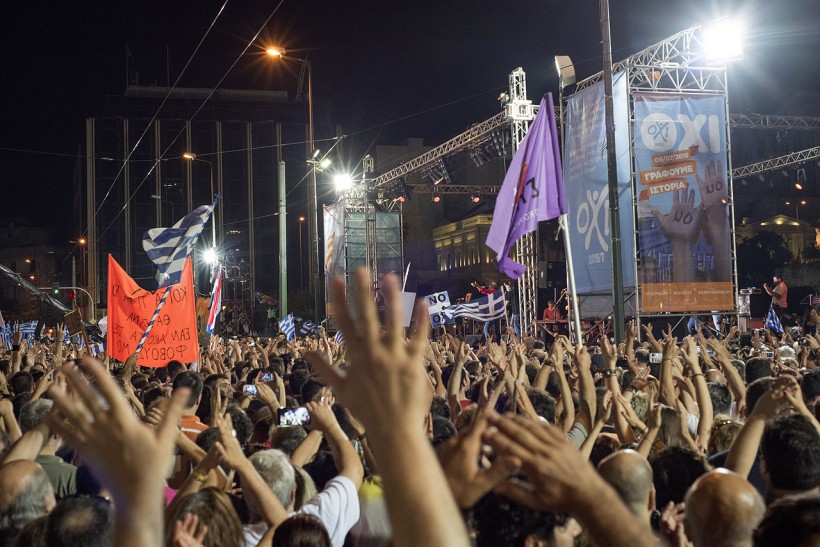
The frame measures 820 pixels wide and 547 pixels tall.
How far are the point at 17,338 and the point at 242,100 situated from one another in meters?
67.2

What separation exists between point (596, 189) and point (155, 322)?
11.6 meters

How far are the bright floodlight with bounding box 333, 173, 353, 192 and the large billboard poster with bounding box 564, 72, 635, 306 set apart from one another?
14615 millimetres

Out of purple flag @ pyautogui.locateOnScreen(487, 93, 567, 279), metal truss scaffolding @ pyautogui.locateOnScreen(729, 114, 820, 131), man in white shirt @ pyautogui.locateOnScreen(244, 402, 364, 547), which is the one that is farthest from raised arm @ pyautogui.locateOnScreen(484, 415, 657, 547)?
metal truss scaffolding @ pyautogui.locateOnScreen(729, 114, 820, 131)

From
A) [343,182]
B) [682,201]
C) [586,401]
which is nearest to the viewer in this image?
[586,401]

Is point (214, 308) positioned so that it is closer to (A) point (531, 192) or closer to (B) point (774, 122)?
(A) point (531, 192)

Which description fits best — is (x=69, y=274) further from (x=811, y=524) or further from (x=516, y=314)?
(x=811, y=524)

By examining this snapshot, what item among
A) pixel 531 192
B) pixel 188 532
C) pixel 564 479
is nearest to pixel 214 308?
pixel 531 192

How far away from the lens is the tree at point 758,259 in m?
46.9

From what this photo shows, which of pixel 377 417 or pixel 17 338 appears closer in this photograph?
pixel 377 417

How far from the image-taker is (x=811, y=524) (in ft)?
6.48

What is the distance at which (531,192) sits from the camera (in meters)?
12.6

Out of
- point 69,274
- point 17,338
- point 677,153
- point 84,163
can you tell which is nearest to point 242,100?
point 84,163

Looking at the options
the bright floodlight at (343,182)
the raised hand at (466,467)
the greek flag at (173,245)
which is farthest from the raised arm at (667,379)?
the bright floodlight at (343,182)

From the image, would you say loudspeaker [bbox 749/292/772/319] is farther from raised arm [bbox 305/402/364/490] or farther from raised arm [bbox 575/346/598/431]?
raised arm [bbox 305/402/364/490]
